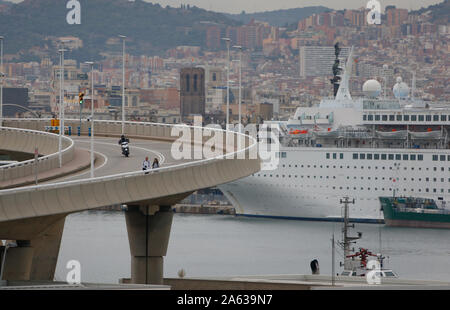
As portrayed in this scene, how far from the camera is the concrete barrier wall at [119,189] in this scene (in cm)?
2205

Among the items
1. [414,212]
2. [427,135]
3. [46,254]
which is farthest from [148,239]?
[427,135]

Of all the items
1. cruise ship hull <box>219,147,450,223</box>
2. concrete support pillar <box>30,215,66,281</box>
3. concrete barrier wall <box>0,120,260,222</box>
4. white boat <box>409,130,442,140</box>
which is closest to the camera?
concrete barrier wall <box>0,120,260,222</box>

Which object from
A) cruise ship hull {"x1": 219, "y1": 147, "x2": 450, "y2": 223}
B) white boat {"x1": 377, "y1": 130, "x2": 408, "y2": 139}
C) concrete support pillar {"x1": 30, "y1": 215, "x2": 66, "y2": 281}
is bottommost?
cruise ship hull {"x1": 219, "y1": 147, "x2": 450, "y2": 223}

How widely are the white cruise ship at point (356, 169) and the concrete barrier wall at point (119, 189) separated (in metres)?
45.0

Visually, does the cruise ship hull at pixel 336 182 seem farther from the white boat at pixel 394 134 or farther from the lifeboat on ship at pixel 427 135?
the white boat at pixel 394 134

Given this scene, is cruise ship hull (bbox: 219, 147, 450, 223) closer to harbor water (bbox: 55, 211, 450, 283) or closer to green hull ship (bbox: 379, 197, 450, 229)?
green hull ship (bbox: 379, 197, 450, 229)

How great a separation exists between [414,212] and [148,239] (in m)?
41.3

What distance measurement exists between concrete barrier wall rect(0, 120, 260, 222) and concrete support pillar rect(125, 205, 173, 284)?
6.03ft

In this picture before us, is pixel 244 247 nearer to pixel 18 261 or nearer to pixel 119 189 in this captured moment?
pixel 18 261

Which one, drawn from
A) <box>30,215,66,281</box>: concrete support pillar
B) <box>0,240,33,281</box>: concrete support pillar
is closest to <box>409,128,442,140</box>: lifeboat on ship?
<box>30,215,66,281</box>: concrete support pillar

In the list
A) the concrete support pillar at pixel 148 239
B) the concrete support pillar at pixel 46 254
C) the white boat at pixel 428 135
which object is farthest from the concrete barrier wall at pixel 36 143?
the white boat at pixel 428 135

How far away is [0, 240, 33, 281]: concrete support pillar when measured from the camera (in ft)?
84.1
